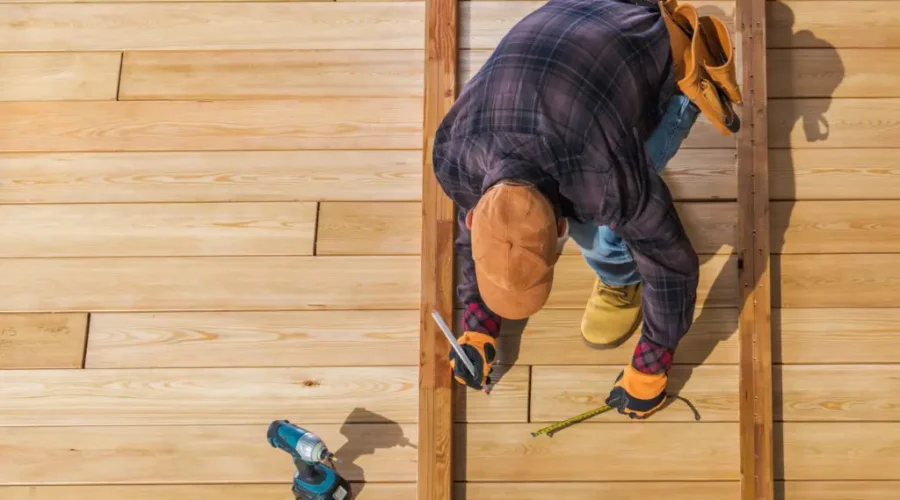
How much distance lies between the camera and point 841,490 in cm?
186

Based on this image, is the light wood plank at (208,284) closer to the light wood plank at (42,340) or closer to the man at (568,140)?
the light wood plank at (42,340)

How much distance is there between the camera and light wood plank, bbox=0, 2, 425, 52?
2139mm

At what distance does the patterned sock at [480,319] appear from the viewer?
6.00 feet

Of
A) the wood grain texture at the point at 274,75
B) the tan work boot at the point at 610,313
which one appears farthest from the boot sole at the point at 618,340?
the wood grain texture at the point at 274,75

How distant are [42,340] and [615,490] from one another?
1.58 metres

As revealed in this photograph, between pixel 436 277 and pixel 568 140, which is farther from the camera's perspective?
pixel 436 277

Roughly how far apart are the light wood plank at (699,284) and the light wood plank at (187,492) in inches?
24.8

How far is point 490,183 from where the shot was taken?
121 centimetres

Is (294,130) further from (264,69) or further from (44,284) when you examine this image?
(44,284)

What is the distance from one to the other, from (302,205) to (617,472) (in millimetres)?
1101

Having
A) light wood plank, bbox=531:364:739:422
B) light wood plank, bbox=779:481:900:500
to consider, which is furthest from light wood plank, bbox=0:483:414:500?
light wood plank, bbox=779:481:900:500

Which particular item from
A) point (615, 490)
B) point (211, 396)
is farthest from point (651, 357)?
point (211, 396)

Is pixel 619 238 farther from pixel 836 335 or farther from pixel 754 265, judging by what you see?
pixel 836 335

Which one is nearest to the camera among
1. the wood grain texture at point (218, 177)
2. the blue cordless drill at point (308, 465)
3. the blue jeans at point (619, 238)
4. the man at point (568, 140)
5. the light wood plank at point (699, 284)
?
the man at point (568, 140)
